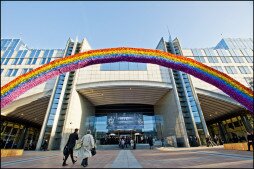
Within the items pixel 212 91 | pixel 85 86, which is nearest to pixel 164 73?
pixel 212 91

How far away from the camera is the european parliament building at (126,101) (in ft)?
85.4

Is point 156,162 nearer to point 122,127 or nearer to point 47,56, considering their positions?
point 122,127

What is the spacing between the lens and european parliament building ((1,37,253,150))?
2603cm

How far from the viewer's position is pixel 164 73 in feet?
101

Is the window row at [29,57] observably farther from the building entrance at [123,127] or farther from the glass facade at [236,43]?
the glass facade at [236,43]

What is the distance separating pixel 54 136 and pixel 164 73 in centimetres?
1956

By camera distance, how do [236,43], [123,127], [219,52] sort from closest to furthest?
[219,52]
[123,127]
[236,43]

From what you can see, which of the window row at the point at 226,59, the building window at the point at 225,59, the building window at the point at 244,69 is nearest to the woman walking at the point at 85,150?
the window row at the point at 226,59

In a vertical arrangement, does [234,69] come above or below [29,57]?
below

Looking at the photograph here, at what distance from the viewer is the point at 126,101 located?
35.9m

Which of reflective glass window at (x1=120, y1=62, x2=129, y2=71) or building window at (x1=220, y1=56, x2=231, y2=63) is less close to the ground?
building window at (x1=220, y1=56, x2=231, y2=63)

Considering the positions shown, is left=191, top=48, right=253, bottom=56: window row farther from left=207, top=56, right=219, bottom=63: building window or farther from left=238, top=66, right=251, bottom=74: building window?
left=238, top=66, right=251, bottom=74: building window

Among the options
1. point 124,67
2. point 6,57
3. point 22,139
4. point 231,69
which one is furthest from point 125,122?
point 6,57

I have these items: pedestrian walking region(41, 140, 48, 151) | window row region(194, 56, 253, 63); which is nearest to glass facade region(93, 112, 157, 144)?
pedestrian walking region(41, 140, 48, 151)
